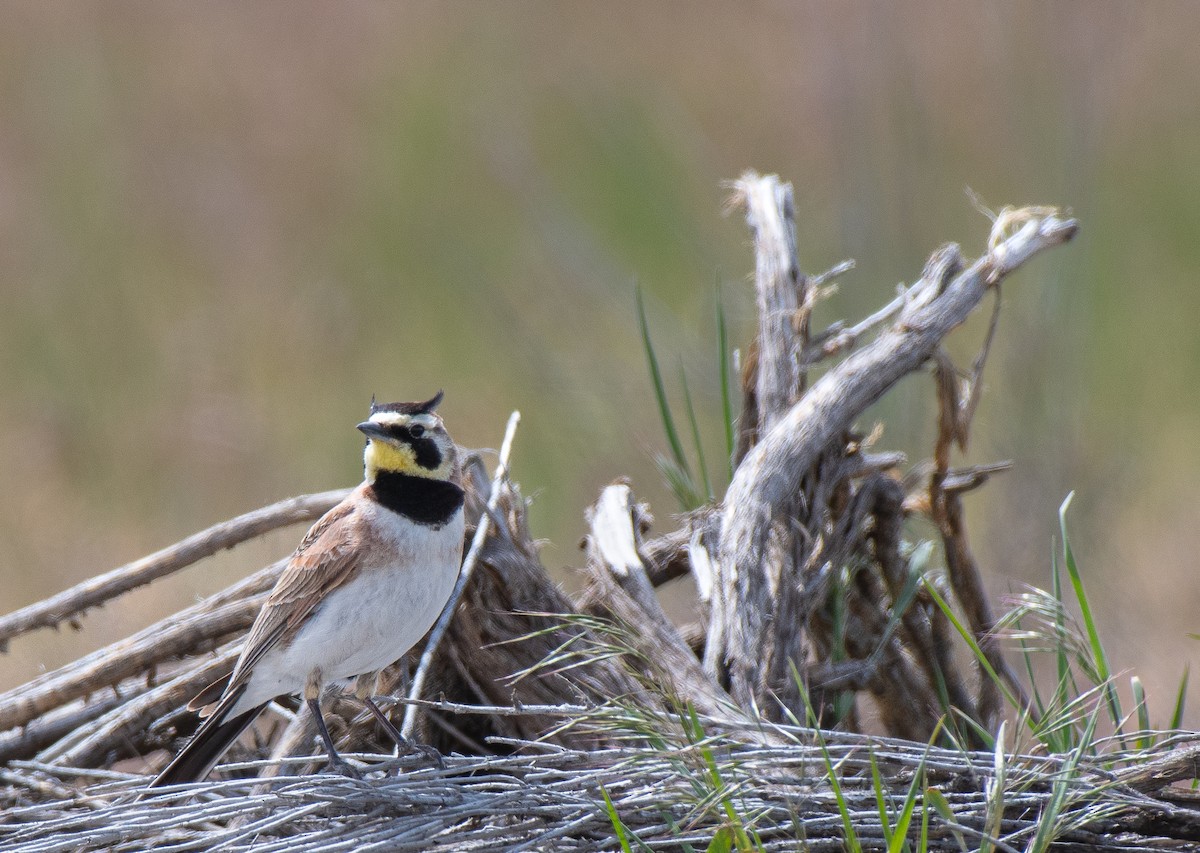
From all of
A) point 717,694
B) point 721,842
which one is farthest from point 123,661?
point 721,842

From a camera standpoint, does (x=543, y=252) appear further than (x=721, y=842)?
Yes

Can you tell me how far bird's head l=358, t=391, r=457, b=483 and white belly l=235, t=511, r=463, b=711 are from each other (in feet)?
0.52

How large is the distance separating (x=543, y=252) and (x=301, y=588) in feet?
22.8

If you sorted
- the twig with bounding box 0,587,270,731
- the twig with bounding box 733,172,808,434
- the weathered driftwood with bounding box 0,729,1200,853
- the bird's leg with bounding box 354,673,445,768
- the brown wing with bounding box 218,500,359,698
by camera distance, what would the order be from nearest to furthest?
the weathered driftwood with bounding box 0,729,1200,853 → the bird's leg with bounding box 354,673,445,768 → the brown wing with bounding box 218,500,359,698 → the twig with bounding box 0,587,270,731 → the twig with bounding box 733,172,808,434

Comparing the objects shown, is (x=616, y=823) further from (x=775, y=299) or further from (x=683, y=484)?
(x=775, y=299)

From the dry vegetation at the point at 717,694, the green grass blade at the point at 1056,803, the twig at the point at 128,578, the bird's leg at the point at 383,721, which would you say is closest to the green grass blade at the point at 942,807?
the dry vegetation at the point at 717,694

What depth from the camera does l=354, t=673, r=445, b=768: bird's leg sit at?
311cm

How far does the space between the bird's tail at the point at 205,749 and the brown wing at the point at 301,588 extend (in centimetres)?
12

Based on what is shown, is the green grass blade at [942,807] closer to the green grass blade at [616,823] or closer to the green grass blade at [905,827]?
the green grass blade at [905,827]

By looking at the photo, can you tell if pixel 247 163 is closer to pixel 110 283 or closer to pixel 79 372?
pixel 110 283

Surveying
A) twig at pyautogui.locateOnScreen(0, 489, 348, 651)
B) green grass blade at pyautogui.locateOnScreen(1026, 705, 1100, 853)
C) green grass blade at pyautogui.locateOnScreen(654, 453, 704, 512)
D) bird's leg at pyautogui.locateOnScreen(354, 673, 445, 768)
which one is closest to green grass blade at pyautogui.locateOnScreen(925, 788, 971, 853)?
green grass blade at pyautogui.locateOnScreen(1026, 705, 1100, 853)

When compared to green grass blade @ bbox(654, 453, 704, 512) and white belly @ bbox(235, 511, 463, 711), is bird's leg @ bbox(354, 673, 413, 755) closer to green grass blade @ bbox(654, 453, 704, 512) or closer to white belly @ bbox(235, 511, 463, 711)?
white belly @ bbox(235, 511, 463, 711)

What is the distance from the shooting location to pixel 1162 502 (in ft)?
31.2

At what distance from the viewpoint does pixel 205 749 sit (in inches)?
134
